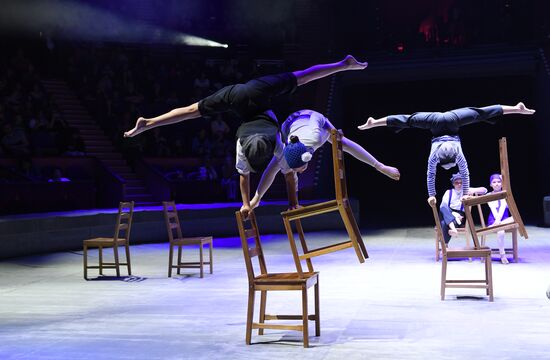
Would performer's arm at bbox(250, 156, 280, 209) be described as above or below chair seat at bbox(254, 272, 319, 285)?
above

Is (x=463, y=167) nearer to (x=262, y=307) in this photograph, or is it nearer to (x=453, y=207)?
(x=262, y=307)

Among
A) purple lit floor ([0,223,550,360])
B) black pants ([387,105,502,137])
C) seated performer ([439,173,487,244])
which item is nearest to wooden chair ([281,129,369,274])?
purple lit floor ([0,223,550,360])

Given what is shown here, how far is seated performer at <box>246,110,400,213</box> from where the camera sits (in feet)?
15.0

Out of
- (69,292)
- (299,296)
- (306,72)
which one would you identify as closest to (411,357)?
(306,72)

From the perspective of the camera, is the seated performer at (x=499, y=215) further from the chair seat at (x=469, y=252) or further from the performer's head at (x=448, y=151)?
the performer's head at (x=448, y=151)

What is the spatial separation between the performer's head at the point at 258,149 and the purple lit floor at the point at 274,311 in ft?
4.56

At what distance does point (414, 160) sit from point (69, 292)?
14.4m

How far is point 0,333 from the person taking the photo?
590cm

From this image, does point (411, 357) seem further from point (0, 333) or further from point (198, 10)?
point (198, 10)

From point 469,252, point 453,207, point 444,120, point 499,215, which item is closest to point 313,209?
point 444,120

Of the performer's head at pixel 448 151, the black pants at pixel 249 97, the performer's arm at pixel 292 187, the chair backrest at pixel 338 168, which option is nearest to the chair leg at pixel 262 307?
the performer's arm at pixel 292 187

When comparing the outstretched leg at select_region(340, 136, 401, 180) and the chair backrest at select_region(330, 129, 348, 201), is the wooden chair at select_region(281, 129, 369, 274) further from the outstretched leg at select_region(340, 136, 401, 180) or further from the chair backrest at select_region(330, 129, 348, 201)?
the outstretched leg at select_region(340, 136, 401, 180)

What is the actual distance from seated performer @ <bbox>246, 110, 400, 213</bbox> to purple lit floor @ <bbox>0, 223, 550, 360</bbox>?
3.94 ft

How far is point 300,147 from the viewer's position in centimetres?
457
